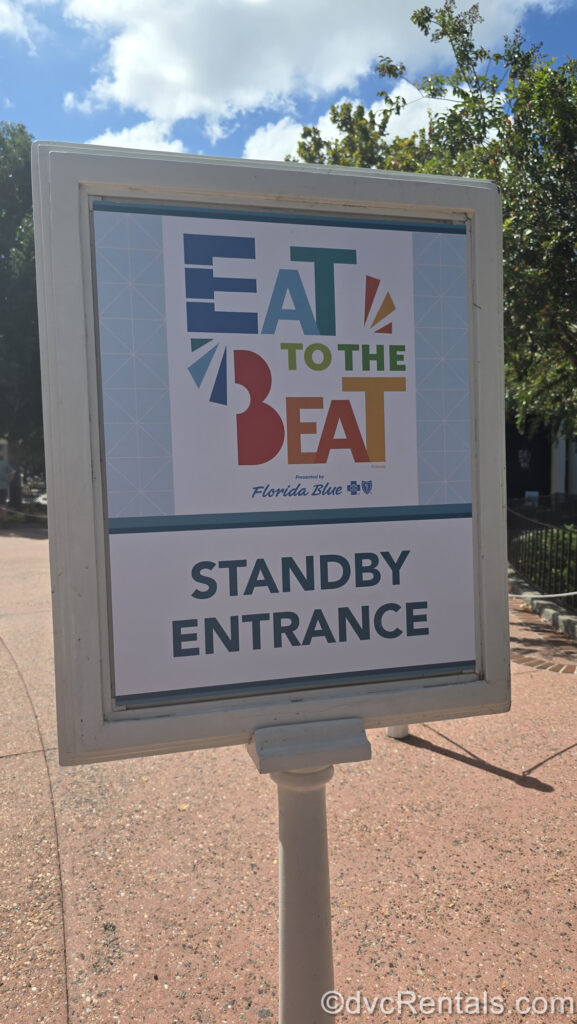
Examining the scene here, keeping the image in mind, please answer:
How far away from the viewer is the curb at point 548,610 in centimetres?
833

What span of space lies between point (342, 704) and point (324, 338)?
0.88m

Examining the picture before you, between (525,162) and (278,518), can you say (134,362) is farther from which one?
(525,162)

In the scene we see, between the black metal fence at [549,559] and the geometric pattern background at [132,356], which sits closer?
the geometric pattern background at [132,356]

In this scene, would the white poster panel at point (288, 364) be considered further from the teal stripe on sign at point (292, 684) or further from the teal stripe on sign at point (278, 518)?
the teal stripe on sign at point (292, 684)

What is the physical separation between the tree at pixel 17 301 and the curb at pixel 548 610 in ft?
57.3

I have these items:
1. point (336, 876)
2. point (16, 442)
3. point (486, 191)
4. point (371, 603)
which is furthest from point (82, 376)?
point (16, 442)

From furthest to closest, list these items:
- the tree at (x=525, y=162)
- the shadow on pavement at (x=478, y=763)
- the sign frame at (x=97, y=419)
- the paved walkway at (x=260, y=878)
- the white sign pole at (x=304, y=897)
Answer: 1. the tree at (x=525, y=162)
2. the shadow on pavement at (x=478, y=763)
3. the paved walkway at (x=260, y=878)
4. the white sign pole at (x=304, y=897)
5. the sign frame at (x=97, y=419)

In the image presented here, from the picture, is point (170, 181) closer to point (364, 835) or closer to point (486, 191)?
point (486, 191)

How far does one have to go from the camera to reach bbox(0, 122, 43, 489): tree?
77.5 feet

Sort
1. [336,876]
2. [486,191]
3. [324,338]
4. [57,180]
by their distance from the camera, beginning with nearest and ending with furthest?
[57,180]
[324,338]
[486,191]
[336,876]

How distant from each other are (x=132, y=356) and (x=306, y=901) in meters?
1.49

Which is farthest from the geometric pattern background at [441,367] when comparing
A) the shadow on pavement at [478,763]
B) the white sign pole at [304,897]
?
the shadow on pavement at [478,763]

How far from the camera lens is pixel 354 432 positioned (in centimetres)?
180

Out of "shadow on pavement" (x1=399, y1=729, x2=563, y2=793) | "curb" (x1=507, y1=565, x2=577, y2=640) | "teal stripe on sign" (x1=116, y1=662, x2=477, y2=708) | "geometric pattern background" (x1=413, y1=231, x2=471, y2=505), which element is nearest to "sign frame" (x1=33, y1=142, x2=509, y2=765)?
"teal stripe on sign" (x1=116, y1=662, x2=477, y2=708)
